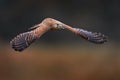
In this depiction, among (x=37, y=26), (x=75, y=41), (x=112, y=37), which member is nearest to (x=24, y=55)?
(x=75, y=41)

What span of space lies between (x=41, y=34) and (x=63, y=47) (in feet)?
8.10

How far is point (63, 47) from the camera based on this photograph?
2.91 meters

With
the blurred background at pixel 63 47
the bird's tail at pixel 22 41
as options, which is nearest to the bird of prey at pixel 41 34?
the bird's tail at pixel 22 41

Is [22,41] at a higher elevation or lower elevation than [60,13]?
lower

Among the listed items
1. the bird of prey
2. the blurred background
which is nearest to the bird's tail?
the bird of prey

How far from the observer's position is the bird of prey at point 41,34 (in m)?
0.43

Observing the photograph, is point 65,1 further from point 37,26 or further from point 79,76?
point 37,26

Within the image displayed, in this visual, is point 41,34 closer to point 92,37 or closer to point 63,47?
point 92,37

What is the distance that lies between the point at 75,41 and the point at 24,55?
349mm

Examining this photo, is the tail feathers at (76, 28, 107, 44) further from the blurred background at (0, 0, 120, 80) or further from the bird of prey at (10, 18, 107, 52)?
the blurred background at (0, 0, 120, 80)

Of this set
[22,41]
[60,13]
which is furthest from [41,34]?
[60,13]

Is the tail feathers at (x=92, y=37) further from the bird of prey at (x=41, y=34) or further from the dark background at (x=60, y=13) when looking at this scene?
the dark background at (x=60, y=13)

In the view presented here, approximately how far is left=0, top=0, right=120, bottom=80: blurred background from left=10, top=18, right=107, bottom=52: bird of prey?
2019 millimetres

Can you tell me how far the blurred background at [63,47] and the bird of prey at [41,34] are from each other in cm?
202
